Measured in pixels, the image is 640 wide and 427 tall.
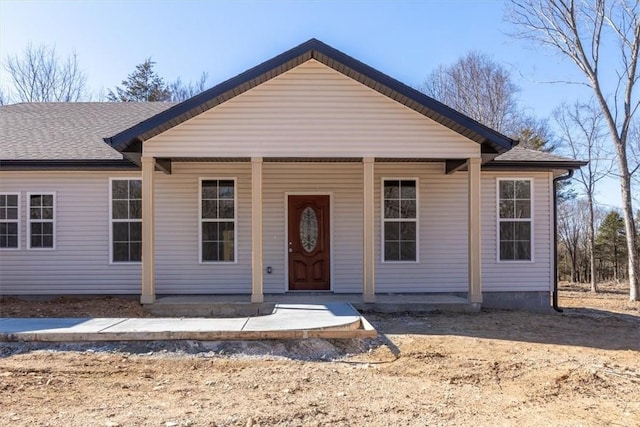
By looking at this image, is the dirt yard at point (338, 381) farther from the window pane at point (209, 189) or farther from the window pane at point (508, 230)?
the window pane at point (209, 189)

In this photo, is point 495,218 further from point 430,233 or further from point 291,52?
point 291,52

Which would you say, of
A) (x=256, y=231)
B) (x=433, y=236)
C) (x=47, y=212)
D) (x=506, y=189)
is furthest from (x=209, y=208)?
(x=506, y=189)

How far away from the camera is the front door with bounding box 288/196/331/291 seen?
9484mm

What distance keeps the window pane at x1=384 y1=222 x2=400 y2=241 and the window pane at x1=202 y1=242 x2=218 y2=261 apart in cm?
343

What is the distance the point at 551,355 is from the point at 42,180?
9.32 meters

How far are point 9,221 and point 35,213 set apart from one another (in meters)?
0.54

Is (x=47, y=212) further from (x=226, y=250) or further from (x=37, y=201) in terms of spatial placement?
(x=226, y=250)

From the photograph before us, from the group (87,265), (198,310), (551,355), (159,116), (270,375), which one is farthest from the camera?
(87,265)

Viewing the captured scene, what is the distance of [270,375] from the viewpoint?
4.70 metres

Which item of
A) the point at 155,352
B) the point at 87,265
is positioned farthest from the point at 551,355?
the point at 87,265

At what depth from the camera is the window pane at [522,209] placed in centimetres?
953

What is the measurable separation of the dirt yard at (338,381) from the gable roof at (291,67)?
129 inches

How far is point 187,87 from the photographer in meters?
30.1

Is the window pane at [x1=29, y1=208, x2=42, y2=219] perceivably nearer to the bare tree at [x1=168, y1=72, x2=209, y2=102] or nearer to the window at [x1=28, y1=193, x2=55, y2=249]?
the window at [x1=28, y1=193, x2=55, y2=249]
